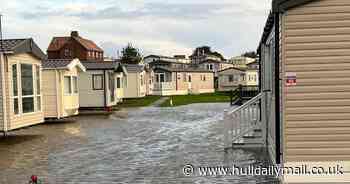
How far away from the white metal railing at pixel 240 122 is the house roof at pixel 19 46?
8007 mm

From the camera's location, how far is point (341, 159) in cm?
812

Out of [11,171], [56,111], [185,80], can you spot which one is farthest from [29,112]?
[185,80]

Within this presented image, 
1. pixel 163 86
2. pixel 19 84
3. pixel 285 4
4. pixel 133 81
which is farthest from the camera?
pixel 163 86

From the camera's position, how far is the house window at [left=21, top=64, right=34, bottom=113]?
60.3ft

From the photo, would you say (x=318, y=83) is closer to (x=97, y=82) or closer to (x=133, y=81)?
(x=97, y=82)

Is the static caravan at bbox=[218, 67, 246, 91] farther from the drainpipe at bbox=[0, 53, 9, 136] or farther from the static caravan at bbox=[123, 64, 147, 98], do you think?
the drainpipe at bbox=[0, 53, 9, 136]

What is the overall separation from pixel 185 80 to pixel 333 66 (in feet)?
187

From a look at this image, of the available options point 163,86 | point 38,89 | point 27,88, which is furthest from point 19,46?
point 163,86

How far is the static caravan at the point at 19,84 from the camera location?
16.8 metres

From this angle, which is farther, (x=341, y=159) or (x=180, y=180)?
(x=180, y=180)

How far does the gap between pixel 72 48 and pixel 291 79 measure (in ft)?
221

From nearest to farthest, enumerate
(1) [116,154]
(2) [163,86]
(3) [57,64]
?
(1) [116,154] < (3) [57,64] < (2) [163,86]

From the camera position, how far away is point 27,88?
61.7ft

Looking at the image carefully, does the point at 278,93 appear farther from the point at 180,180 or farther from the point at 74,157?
the point at 74,157
